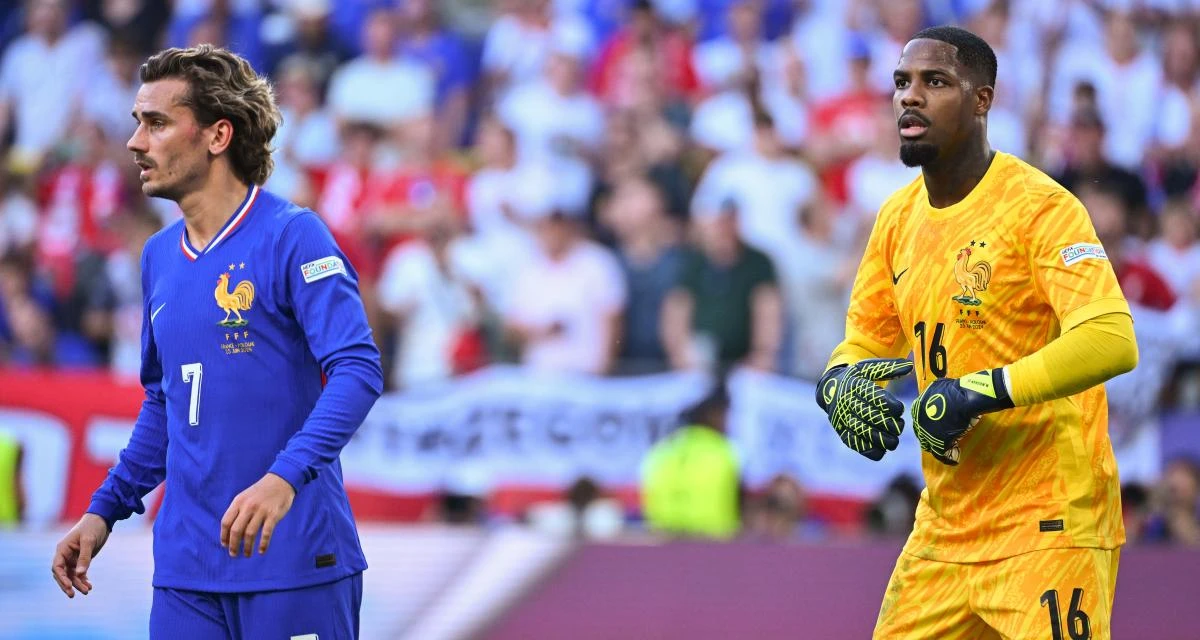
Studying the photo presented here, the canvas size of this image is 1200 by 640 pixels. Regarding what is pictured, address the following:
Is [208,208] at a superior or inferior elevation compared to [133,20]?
inferior

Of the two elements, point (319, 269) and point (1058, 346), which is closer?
point (1058, 346)

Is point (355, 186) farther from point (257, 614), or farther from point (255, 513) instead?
point (255, 513)

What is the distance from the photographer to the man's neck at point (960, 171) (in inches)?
180

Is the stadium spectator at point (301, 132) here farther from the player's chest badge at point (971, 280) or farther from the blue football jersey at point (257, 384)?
the player's chest badge at point (971, 280)

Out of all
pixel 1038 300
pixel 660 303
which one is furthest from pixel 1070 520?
pixel 660 303

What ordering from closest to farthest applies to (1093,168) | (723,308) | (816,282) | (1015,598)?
(1015,598) → (723,308) → (816,282) → (1093,168)

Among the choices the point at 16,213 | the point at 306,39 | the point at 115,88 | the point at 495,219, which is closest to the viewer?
the point at 495,219

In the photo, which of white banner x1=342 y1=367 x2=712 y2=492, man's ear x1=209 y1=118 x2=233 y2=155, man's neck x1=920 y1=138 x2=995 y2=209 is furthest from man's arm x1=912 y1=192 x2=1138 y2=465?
white banner x1=342 y1=367 x2=712 y2=492

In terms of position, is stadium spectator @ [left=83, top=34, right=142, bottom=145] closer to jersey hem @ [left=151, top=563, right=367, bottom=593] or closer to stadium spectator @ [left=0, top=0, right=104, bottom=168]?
stadium spectator @ [left=0, top=0, right=104, bottom=168]

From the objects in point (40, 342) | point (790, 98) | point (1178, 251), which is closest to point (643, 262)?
point (790, 98)

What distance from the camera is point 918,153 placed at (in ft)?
14.9

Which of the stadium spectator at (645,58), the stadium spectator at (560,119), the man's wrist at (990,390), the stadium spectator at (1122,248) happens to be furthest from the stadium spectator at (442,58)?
the man's wrist at (990,390)

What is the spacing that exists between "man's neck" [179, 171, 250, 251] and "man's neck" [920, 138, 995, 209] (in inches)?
82.1

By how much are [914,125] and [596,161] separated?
759 cm
